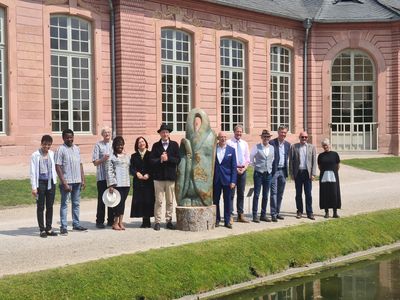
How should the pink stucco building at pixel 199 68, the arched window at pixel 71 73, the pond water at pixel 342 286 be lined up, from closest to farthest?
the pond water at pixel 342 286
the pink stucco building at pixel 199 68
the arched window at pixel 71 73

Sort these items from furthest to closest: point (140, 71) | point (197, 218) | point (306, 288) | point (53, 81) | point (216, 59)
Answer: point (216, 59), point (140, 71), point (53, 81), point (197, 218), point (306, 288)

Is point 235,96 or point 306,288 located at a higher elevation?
point 235,96

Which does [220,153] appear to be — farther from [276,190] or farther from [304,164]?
[304,164]

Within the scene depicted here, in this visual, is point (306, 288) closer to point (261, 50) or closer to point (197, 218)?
point (197, 218)

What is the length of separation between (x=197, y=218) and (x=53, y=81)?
11329mm

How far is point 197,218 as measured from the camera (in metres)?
10.6

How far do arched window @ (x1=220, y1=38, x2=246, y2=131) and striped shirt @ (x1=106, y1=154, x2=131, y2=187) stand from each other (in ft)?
50.0

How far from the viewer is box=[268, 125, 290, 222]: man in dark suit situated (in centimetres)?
1199

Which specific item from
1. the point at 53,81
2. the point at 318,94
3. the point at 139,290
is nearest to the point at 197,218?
the point at 139,290

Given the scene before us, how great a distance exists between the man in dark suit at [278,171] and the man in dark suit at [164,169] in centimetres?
211

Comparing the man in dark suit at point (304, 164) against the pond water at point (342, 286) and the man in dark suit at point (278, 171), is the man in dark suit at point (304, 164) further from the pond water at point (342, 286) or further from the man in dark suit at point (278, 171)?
the pond water at point (342, 286)

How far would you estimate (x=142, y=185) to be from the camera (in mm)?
10953

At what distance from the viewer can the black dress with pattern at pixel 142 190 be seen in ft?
35.9

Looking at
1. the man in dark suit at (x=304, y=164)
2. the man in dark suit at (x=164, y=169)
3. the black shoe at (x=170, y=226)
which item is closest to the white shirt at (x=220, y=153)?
the man in dark suit at (x=164, y=169)
